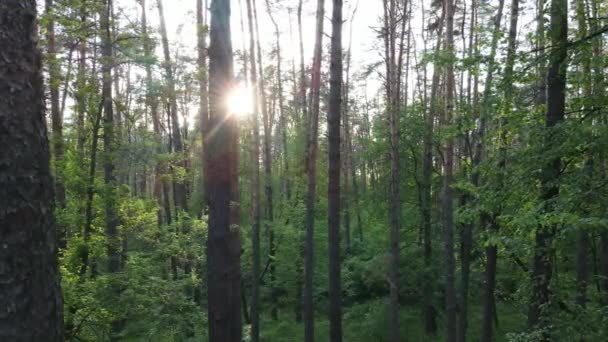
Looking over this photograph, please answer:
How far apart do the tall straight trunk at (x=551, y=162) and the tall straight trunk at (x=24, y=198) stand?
17.2 ft

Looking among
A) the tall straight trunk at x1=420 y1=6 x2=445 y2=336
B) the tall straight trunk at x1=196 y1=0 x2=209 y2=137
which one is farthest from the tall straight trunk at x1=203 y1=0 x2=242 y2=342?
the tall straight trunk at x1=420 y1=6 x2=445 y2=336

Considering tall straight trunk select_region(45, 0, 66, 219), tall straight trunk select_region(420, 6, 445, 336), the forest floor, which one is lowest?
the forest floor

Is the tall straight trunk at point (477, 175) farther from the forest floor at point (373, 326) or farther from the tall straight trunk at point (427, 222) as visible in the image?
the forest floor at point (373, 326)

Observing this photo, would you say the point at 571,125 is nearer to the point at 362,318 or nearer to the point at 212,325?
the point at 212,325

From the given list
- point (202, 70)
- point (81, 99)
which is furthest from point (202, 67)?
point (81, 99)

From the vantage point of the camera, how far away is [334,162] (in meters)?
9.68

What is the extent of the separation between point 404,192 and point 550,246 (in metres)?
10.7

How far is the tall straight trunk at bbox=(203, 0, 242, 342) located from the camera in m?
5.71

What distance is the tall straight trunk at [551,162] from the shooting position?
19.2 feet

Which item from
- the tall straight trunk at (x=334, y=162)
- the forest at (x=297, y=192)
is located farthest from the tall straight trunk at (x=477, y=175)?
the tall straight trunk at (x=334, y=162)

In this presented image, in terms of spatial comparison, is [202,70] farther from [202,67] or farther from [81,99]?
[81,99]

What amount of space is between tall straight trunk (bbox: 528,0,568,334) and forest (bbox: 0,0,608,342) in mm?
41

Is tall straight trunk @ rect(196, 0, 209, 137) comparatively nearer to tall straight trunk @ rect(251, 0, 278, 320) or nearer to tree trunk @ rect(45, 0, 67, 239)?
tall straight trunk @ rect(251, 0, 278, 320)

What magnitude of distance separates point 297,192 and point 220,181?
12764 millimetres
